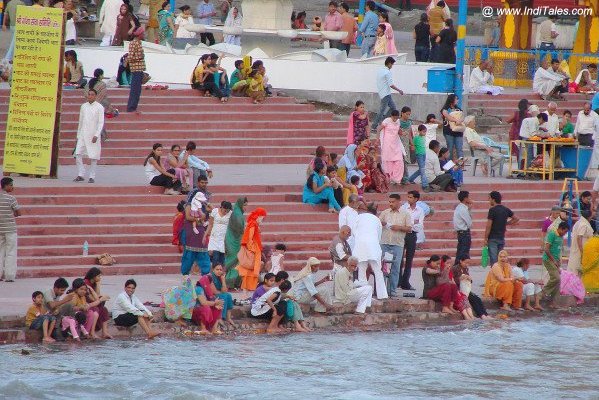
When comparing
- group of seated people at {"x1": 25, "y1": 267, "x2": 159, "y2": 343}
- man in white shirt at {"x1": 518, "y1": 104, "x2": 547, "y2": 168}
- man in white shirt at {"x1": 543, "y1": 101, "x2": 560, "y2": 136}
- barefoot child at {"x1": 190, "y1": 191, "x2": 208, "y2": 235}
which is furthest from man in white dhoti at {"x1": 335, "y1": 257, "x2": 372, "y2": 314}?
man in white shirt at {"x1": 543, "y1": 101, "x2": 560, "y2": 136}

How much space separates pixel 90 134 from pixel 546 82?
10.9m

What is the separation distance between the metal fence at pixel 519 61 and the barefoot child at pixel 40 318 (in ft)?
55.1

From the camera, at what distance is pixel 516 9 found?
36.6 m

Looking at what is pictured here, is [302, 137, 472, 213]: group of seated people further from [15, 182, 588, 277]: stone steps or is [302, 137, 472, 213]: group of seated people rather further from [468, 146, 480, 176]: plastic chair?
[468, 146, 480, 176]: plastic chair

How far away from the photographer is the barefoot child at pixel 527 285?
22.9 meters

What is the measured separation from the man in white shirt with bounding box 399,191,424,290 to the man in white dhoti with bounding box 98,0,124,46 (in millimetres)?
11686

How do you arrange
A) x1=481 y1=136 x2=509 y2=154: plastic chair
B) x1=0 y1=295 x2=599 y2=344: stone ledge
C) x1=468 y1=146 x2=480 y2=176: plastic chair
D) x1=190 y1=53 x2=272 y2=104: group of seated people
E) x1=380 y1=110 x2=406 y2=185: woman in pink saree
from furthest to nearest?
1. x1=190 y1=53 x2=272 y2=104: group of seated people
2. x1=481 y1=136 x2=509 y2=154: plastic chair
3. x1=468 y1=146 x2=480 y2=176: plastic chair
4. x1=380 y1=110 x2=406 y2=185: woman in pink saree
5. x1=0 y1=295 x2=599 y2=344: stone ledge

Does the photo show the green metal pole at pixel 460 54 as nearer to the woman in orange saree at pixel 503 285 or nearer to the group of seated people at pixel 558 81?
the group of seated people at pixel 558 81

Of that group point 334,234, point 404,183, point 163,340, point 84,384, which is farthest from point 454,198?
point 84,384

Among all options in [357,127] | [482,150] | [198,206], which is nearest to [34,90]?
[198,206]

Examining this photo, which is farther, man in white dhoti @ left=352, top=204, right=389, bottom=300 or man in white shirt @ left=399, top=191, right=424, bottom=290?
man in white shirt @ left=399, top=191, right=424, bottom=290

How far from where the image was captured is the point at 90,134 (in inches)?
980

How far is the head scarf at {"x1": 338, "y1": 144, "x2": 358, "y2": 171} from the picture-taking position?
2522 cm

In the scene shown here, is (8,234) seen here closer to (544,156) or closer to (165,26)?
(544,156)
